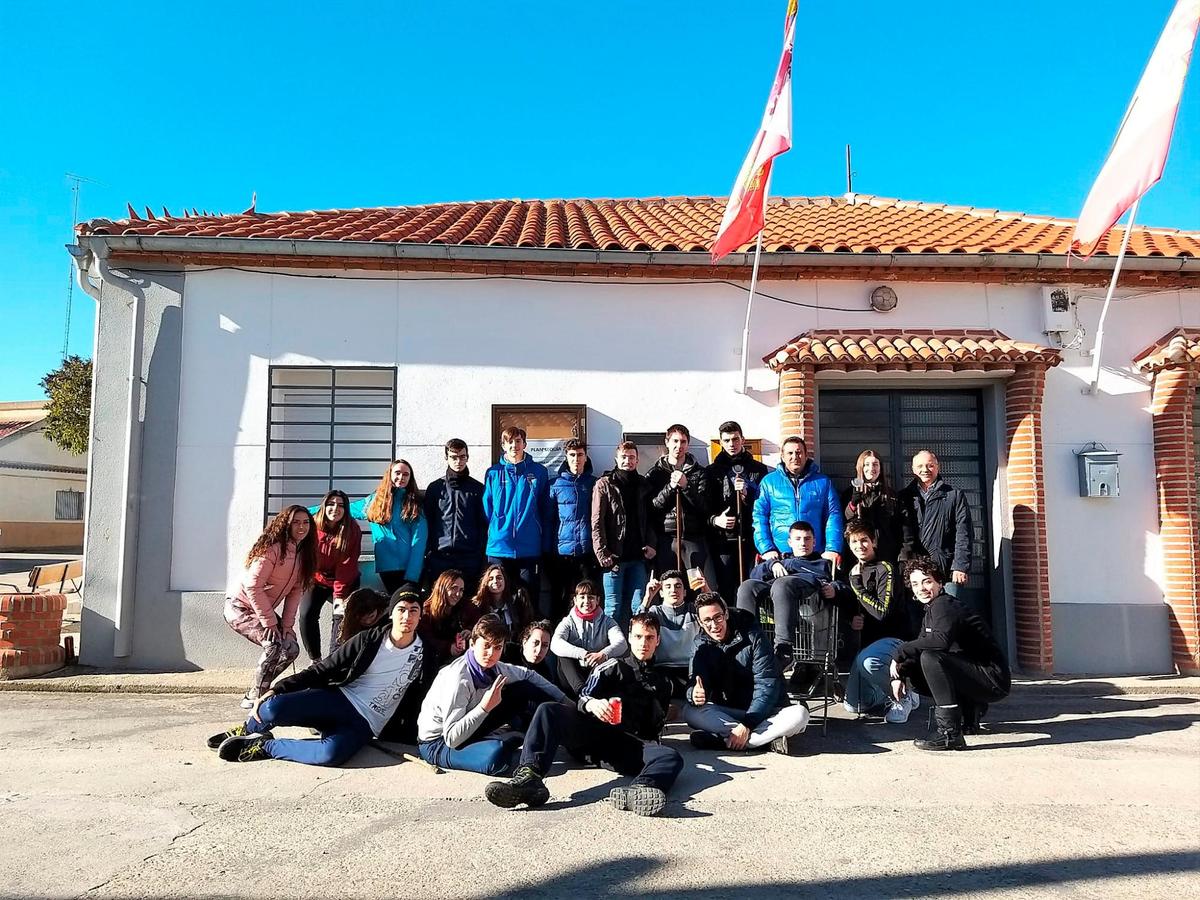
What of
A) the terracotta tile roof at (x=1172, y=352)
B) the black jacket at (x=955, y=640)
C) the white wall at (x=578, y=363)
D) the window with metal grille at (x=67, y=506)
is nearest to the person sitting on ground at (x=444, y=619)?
the white wall at (x=578, y=363)

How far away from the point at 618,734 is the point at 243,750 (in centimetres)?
219

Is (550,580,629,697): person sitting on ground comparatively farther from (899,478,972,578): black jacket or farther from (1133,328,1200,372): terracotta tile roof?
(1133,328,1200,372): terracotta tile roof

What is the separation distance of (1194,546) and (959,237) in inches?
144

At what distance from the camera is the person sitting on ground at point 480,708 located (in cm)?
442

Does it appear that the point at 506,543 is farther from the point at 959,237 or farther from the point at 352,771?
the point at 959,237

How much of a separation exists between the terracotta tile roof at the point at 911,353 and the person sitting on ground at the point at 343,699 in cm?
418

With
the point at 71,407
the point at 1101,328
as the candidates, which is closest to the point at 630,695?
the point at 1101,328

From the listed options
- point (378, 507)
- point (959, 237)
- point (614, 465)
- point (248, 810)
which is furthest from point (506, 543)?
point (959, 237)

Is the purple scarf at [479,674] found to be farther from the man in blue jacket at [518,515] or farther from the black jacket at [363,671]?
the man in blue jacket at [518,515]

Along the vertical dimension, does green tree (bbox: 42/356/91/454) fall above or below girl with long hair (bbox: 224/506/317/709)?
above

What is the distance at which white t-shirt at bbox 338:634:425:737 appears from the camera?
15.6 ft

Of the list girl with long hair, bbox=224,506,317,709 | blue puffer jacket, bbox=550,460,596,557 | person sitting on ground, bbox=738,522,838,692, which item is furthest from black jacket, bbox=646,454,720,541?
girl with long hair, bbox=224,506,317,709

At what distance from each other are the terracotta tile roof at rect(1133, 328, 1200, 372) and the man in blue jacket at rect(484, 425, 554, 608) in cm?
565

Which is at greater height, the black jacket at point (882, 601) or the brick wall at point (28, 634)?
the black jacket at point (882, 601)
